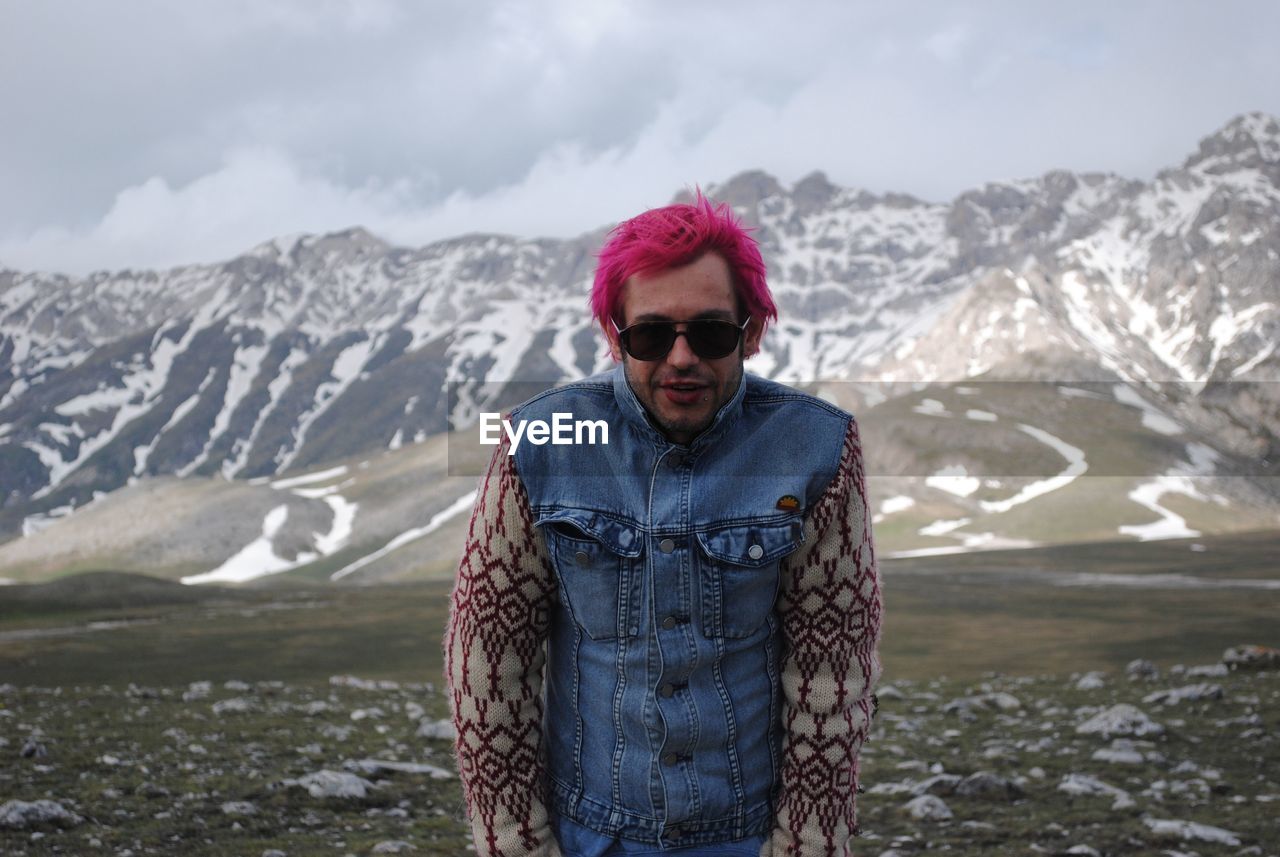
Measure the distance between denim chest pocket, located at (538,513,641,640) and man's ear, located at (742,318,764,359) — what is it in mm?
978

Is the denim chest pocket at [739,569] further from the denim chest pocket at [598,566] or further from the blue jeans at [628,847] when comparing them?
the blue jeans at [628,847]

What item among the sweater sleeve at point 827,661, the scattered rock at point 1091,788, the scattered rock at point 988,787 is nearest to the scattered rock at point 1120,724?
the scattered rock at point 1091,788

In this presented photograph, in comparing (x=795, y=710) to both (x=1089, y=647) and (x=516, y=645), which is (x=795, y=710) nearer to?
(x=516, y=645)

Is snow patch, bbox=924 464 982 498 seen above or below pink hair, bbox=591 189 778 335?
below

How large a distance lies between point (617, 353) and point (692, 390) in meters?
0.51

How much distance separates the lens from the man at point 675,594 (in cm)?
463

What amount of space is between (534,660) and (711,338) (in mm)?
1640

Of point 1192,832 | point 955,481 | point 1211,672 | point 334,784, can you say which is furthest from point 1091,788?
point 955,481

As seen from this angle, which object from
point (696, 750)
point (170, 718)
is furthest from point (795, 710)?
point (170, 718)

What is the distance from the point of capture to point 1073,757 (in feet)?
49.2

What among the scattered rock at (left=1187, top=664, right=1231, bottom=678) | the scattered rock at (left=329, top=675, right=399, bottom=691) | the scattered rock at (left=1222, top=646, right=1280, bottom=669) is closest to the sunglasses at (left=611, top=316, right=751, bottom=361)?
the scattered rock at (left=1187, top=664, right=1231, bottom=678)

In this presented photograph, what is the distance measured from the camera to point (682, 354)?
4578 millimetres

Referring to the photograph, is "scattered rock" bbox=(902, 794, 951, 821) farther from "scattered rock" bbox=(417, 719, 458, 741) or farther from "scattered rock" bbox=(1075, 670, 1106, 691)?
"scattered rock" bbox=(1075, 670, 1106, 691)

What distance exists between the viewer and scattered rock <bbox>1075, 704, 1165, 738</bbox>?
16.3 metres
